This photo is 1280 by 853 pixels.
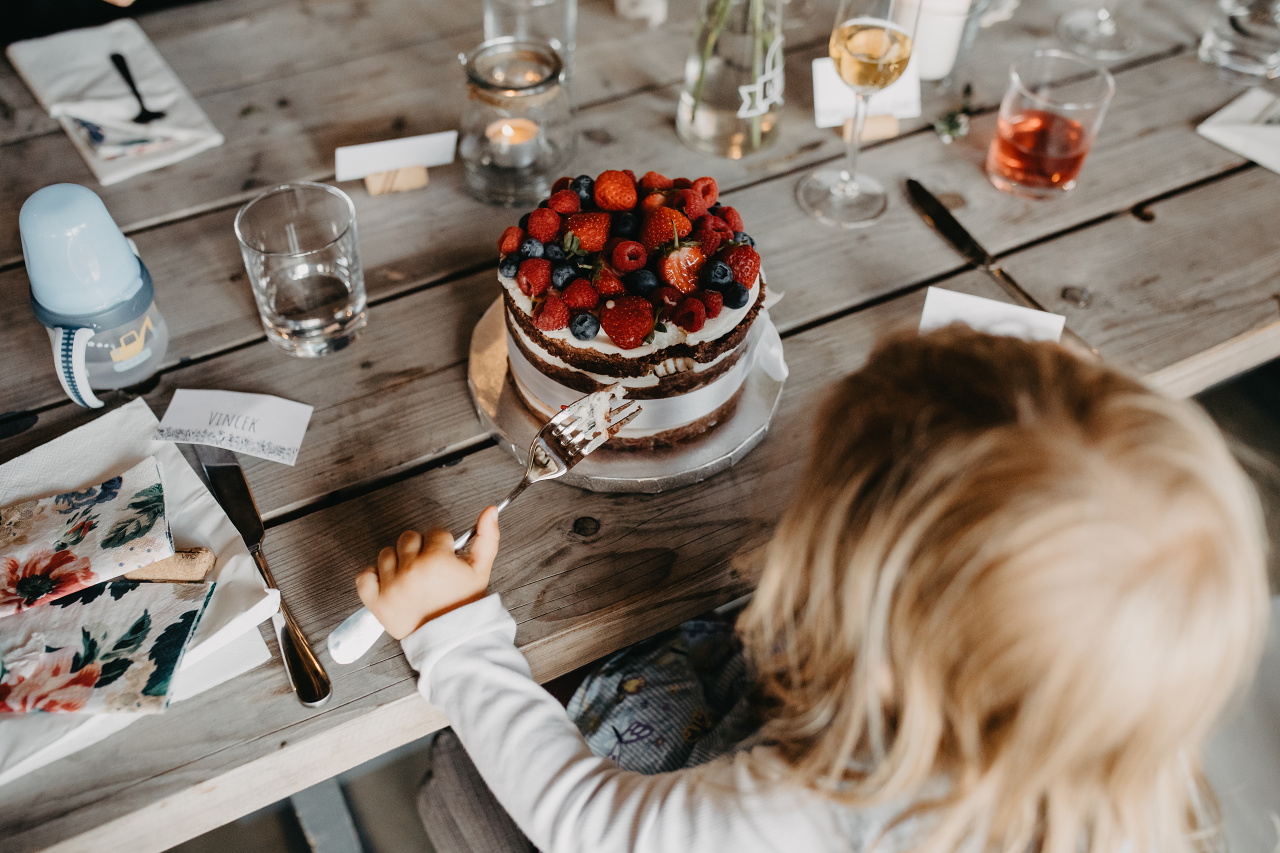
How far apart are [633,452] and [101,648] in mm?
538

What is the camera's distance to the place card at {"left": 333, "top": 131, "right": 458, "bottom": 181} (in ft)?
4.19

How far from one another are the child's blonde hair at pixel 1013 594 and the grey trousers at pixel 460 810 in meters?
0.38

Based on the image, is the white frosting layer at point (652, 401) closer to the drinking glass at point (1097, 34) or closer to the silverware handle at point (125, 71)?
the silverware handle at point (125, 71)

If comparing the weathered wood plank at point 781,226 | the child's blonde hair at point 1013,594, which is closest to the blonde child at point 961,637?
the child's blonde hair at point 1013,594

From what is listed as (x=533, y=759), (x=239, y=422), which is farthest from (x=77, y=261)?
(x=533, y=759)

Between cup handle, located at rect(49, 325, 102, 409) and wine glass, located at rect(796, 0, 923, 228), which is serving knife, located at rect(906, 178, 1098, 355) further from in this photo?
cup handle, located at rect(49, 325, 102, 409)

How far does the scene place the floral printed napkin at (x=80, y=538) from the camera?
798mm

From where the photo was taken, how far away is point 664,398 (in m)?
0.92

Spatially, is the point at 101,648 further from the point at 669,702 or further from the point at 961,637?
the point at 961,637

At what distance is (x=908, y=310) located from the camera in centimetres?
116

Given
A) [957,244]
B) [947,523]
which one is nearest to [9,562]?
[947,523]

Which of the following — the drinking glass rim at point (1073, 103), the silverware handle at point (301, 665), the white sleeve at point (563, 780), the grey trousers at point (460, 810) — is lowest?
the grey trousers at point (460, 810)

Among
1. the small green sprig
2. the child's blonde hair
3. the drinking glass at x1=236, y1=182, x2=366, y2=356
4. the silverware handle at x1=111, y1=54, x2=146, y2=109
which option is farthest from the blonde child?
the silverware handle at x1=111, y1=54, x2=146, y2=109

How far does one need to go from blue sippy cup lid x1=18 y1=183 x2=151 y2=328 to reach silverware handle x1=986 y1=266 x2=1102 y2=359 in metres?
1.07
